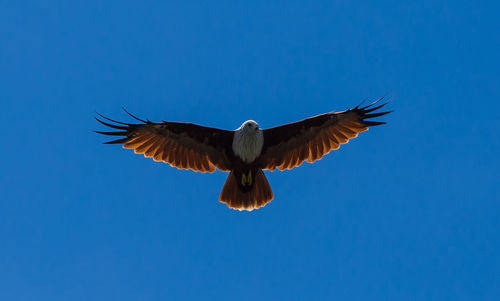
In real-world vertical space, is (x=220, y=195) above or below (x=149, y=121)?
below

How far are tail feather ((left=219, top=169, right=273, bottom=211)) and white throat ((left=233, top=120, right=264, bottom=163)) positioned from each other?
47cm

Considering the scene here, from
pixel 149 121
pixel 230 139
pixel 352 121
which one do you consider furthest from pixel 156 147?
pixel 352 121

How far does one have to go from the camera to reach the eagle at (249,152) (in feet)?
39.5

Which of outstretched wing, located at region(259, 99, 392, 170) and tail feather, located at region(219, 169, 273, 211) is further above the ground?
outstretched wing, located at region(259, 99, 392, 170)

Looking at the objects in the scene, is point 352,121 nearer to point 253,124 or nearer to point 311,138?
point 311,138

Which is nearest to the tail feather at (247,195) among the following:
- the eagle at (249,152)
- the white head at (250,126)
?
the eagle at (249,152)

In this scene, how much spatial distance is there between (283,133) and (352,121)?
129 centimetres

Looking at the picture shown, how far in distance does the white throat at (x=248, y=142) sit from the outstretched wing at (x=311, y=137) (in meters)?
0.27

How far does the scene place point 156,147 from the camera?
1215 cm

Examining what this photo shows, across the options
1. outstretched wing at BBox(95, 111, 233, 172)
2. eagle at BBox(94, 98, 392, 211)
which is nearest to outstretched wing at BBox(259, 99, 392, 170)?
eagle at BBox(94, 98, 392, 211)

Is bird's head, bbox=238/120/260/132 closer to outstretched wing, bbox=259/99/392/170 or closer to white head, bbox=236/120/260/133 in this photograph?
white head, bbox=236/120/260/133

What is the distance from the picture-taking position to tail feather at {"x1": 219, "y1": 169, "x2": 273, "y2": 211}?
12297mm

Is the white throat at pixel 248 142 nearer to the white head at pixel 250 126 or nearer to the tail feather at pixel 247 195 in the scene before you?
the white head at pixel 250 126

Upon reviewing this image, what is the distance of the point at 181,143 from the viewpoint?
481 inches
